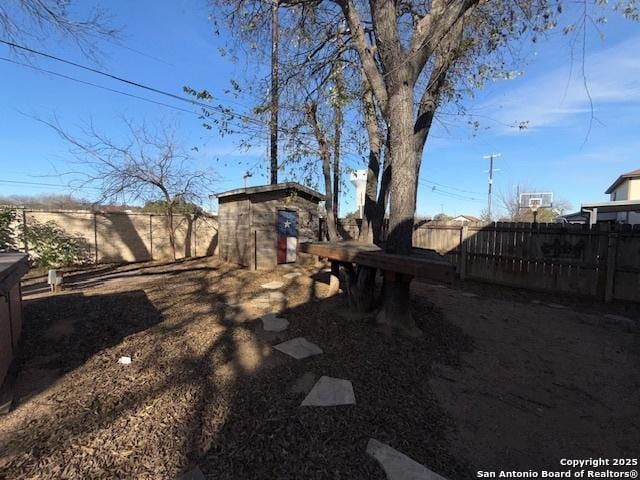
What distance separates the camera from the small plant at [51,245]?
31.8 ft

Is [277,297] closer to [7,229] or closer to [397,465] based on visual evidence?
[397,465]

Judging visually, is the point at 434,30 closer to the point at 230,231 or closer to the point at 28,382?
the point at 28,382

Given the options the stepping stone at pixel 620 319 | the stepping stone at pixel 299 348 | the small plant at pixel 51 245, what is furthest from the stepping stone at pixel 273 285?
the small plant at pixel 51 245

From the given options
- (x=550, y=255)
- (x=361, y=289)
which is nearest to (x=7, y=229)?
(x=361, y=289)

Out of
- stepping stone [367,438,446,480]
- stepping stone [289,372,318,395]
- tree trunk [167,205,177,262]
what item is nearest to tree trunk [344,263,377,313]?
stepping stone [289,372,318,395]

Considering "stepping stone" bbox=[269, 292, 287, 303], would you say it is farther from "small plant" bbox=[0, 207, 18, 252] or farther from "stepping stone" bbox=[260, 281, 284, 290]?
"small plant" bbox=[0, 207, 18, 252]

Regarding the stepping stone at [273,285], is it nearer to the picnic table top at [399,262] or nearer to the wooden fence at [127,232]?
the picnic table top at [399,262]

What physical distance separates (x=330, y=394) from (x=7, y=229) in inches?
450

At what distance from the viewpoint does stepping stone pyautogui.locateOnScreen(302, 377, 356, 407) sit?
2.62 metres

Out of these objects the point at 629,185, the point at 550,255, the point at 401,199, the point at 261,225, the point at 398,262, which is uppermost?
the point at 629,185

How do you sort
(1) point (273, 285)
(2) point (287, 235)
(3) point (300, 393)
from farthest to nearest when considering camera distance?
(2) point (287, 235), (1) point (273, 285), (3) point (300, 393)

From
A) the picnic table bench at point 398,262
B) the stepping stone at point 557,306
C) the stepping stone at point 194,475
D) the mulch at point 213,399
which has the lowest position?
the stepping stone at point 557,306

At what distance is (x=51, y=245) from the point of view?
32.1 ft

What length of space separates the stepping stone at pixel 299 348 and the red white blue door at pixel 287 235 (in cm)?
643
